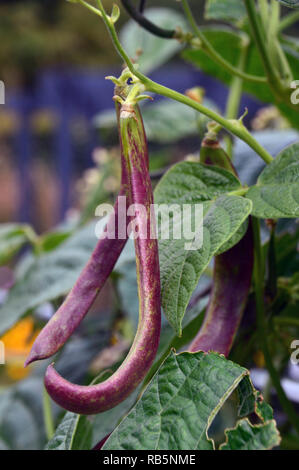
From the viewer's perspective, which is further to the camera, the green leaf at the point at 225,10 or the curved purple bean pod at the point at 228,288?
the green leaf at the point at 225,10

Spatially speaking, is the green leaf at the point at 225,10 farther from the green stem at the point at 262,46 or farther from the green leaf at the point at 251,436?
the green leaf at the point at 251,436

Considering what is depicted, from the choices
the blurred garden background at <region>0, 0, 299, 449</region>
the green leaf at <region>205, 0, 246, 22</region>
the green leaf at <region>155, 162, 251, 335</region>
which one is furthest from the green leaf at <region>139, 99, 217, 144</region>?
the green leaf at <region>155, 162, 251, 335</region>

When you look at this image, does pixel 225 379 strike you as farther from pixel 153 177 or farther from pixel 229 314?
pixel 153 177

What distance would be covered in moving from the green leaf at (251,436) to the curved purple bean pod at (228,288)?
46 millimetres

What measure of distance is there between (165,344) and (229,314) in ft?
0.26

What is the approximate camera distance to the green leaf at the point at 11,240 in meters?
0.49

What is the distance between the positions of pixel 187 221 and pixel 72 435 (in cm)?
12

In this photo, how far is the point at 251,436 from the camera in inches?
7.9

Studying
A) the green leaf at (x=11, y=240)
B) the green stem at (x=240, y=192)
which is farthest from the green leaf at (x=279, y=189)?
the green leaf at (x=11, y=240)

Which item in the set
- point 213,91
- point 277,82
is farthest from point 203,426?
point 213,91

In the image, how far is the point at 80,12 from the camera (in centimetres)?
293

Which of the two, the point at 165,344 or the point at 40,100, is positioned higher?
the point at 40,100

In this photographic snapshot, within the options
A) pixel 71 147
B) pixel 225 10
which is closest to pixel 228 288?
pixel 225 10

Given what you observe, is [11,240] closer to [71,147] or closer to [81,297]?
[81,297]
